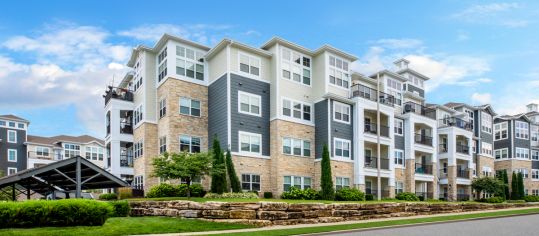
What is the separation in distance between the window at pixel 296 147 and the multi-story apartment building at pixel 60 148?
40.7 m

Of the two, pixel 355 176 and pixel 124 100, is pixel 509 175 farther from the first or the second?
pixel 124 100

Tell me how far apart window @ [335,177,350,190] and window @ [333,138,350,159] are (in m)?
1.80

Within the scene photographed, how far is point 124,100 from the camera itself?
131 feet

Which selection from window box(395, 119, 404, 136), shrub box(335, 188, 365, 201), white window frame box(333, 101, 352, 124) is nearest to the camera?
shrub box(335, 188, 365, 201)

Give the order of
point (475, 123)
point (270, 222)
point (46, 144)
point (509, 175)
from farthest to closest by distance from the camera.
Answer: point (46, 144) → point (509, 175) → point (475, 123) → point (270, 222)

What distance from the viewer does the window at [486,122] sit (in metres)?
61.1

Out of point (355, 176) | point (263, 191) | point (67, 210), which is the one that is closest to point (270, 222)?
point (67, 210)

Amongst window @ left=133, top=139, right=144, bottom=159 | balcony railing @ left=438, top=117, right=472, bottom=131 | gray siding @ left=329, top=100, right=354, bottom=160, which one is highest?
balcony railing @ left=438, top=117, right=472, bottom=131

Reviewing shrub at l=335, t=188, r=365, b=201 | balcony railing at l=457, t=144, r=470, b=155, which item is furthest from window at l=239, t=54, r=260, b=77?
balcony railing at l=457, t=144, r=470, b=155

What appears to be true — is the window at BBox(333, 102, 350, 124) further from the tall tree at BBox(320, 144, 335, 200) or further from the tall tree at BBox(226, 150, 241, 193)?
the tall tree at BBox(226, 150, 241, 193)

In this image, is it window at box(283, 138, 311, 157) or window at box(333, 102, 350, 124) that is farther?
window at box(333, 102, 350, 124)

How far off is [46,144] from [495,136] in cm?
6610

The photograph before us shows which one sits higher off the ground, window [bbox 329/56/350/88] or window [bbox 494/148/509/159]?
window [bbox 329/56/350/88]

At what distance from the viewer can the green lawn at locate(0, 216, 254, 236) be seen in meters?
16.8
